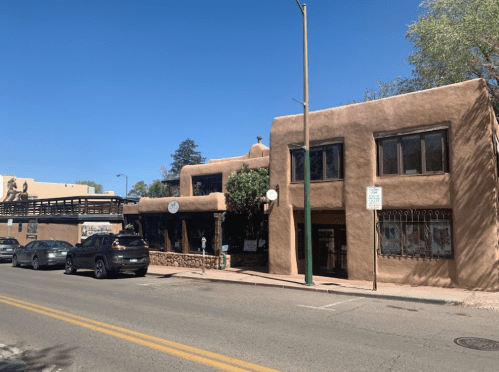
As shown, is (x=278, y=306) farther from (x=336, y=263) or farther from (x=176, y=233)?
(x=176, y=233)

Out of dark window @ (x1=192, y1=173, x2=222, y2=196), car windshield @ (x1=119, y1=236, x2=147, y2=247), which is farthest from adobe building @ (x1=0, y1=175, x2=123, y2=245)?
car windshield @ (x1=119, y1=236, x2=147, y2=247)

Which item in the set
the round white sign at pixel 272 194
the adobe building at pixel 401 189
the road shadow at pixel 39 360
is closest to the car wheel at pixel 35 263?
the adobe building at pixel 401 189

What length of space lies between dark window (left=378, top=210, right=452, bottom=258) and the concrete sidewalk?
1.20m

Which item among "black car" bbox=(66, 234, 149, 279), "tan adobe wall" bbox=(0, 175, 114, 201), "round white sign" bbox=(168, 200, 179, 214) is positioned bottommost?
"black car" bbox=(66, 234, 149, 279)

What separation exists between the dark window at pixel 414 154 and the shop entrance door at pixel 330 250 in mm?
3438

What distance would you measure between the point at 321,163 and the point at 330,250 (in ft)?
12.1

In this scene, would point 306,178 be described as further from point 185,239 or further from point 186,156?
point 186,156

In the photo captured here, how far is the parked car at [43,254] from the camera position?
20.2 meters

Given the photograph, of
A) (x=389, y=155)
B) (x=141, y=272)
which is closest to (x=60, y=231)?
(x=141, y=272)

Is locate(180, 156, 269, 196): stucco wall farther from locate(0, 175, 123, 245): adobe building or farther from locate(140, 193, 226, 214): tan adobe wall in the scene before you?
locate(0, 175, 123, 245): adobe building

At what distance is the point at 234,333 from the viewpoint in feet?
24.0

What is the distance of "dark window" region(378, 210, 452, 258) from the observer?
1302 centimetres

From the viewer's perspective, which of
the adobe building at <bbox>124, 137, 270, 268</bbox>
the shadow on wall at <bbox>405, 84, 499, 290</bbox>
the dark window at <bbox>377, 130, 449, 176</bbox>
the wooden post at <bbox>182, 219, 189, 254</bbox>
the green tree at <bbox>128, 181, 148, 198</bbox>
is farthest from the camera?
the green tree at <bbox>128, 181, 148, 198</bbox>

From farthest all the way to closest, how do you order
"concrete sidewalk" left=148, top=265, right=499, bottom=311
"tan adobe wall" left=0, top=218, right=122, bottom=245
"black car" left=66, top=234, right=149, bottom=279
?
"tan adobe wall" left=0, top=218, right=122, bottom=245, "black car" left=66, top=234, right=149, bottom=279, "concrete sidewalk" left=148, top=265, right=499, bottom=311
